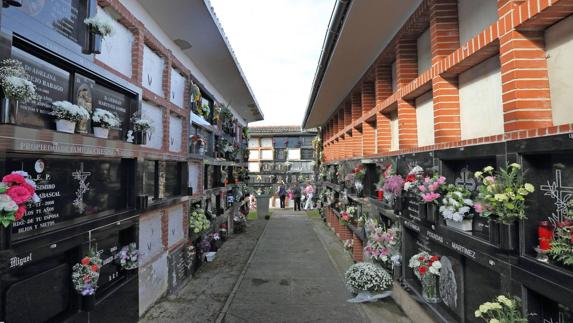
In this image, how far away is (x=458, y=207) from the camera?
3.60 metres

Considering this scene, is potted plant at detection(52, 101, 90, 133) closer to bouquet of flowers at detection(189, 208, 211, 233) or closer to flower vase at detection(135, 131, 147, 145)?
flower vase at detection(135, 131, 147, 145)

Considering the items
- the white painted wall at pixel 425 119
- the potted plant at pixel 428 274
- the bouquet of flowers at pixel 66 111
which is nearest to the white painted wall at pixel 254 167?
the white painted wall at pixel 425 119

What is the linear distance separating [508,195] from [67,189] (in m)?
4.81

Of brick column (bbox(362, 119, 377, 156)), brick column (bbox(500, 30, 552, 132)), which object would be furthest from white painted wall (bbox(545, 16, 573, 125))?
brick column (bbox(362, 119, 377, 156))

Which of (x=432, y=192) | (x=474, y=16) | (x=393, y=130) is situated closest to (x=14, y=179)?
(x=432, y=192)

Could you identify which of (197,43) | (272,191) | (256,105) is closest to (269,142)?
(272,191)

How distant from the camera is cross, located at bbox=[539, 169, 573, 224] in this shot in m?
2.47

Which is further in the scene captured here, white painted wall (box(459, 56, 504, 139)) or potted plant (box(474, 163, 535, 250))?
white painted wall (box(459, 56, 504, 139))

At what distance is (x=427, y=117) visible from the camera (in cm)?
562

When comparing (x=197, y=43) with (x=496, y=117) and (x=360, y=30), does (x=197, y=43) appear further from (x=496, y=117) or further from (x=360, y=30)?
(x=496, y=117)

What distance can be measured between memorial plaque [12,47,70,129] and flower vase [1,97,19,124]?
325mm

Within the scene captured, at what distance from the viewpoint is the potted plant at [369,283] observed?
230 inches

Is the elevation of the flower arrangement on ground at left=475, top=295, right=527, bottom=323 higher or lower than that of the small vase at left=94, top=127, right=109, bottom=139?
lower

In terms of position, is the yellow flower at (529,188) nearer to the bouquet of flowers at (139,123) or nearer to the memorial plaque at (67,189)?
the memorial plaque at (67,189)
